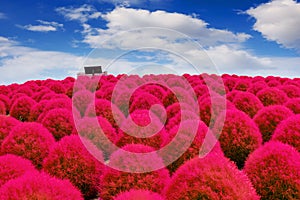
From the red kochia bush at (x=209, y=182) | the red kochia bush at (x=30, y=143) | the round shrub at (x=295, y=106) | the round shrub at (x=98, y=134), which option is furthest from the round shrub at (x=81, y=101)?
the red kochia bush at (x=209, y=182)

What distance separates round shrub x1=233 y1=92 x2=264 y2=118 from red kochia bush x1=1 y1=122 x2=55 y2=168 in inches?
254

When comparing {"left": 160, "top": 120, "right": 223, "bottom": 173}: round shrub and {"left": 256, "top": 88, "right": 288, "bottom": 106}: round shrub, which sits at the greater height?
{"left": 256, "top": 88, "right": 288, "bottom": 106}: round shrub

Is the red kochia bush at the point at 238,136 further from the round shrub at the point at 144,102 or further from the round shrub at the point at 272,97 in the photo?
the round shrub at the point at 272,97

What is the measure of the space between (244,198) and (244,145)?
13.9ft

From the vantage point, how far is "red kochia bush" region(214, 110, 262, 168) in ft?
26.8

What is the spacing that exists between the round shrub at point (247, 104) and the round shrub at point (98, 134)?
193 inches

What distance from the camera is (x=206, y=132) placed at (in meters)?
6.97

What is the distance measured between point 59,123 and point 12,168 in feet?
13.5

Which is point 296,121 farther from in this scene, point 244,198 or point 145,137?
point 244,198

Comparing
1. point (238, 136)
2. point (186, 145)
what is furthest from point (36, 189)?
point (238, 136)

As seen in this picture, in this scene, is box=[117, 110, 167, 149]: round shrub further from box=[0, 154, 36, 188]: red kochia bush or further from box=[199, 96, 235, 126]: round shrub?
box=[0, 154, 36, 188]: red kochia bush

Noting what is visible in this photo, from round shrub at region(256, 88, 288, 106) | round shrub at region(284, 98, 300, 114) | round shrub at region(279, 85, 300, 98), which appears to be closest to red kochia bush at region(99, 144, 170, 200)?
round shrub at region(284, 98, 300, 114)

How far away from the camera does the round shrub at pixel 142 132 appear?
24.5 feet

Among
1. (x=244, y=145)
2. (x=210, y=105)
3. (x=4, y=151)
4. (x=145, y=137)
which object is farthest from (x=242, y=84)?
(x=4, y=151)
